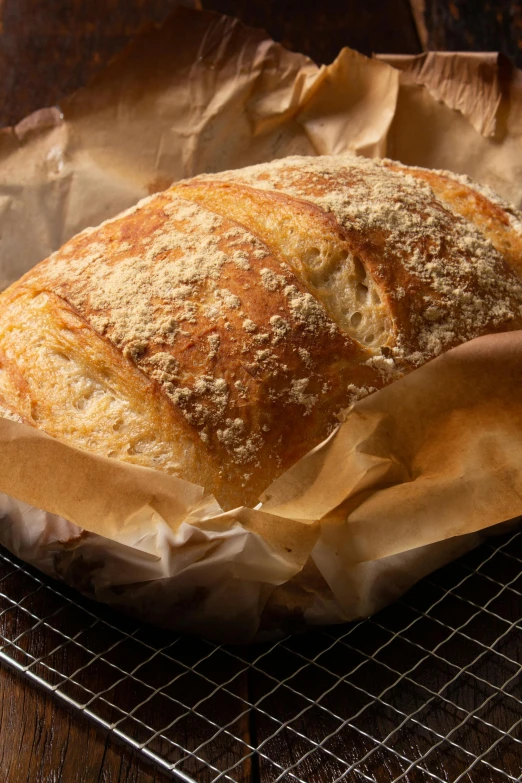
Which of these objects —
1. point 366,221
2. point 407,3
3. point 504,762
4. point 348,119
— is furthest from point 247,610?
point 407,3

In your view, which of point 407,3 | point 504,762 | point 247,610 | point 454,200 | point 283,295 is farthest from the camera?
point 407,3

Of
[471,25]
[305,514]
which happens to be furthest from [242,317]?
[471,25]

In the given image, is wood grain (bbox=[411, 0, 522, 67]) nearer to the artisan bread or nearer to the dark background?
the dark background

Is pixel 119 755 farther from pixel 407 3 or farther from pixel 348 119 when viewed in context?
pixel 407 3

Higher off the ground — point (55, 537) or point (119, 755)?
point (55, 537)

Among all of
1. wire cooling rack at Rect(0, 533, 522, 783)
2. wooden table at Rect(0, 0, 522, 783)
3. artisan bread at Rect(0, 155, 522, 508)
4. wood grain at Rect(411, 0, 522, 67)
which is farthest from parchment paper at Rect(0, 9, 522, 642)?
wood grain at Rect(411, 0, 522, 67)

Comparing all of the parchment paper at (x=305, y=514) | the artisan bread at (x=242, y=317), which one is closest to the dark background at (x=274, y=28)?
the artisan bread at (x=242, y=317)

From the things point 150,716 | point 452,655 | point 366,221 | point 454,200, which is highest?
point 366,221
